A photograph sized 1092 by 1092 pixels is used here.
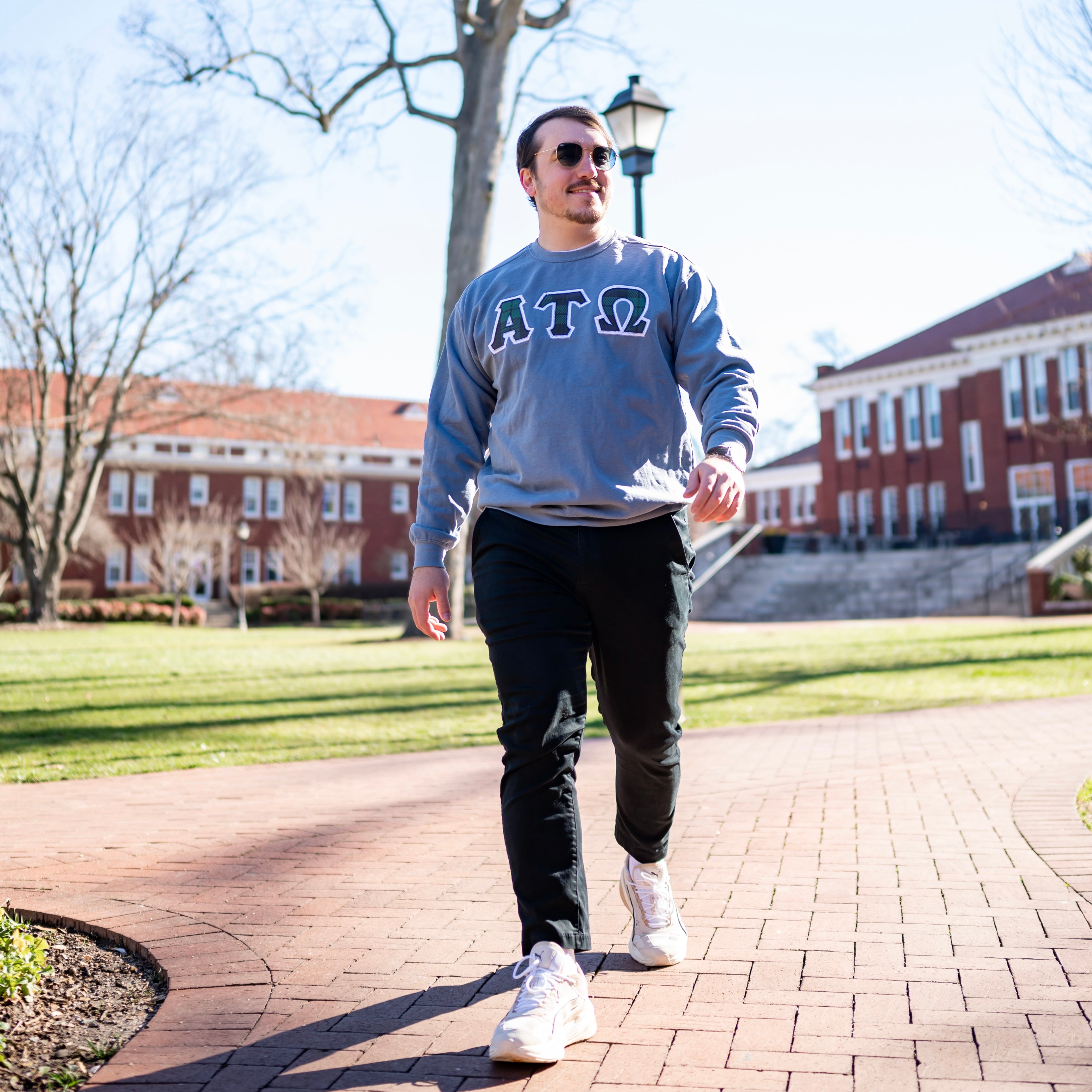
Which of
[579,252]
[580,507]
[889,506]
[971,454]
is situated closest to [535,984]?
[580,507]

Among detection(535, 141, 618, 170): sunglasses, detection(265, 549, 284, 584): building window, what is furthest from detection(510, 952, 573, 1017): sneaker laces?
detection(265, 549, 284, 584): building window

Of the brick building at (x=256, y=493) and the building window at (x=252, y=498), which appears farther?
the building window at (x=252, y=498)

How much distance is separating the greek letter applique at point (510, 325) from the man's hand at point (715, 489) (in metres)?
0.57

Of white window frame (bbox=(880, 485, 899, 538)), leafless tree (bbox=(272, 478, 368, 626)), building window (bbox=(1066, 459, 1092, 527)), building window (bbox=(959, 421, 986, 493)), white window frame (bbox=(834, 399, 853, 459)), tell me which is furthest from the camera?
white window frame (bbox=(834, 399, 853, 459))

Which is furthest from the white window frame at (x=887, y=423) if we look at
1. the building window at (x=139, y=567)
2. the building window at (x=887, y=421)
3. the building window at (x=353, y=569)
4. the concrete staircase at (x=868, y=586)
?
the building window at (x=139, y=567)

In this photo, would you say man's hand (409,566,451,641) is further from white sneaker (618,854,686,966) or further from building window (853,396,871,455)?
building window (853,396,871,455)

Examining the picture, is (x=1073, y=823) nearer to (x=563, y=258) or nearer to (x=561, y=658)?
(x=561, y=658)

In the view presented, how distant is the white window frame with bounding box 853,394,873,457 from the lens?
46844 millimetres

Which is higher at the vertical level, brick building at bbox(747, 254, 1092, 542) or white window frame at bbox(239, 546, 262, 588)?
brick building at bbox(747, 254, 1092, 542)

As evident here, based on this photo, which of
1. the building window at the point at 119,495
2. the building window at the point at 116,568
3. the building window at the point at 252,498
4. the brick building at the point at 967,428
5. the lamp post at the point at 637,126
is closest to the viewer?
the lamp post at the point at 637,126

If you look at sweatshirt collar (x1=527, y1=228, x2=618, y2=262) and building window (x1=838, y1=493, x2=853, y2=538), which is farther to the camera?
building window (x1=838, y1=493, x2=853, y2=538)

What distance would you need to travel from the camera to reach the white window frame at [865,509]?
4600 centimetres

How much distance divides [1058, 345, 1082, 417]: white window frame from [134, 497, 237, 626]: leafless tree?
→ 103 feet

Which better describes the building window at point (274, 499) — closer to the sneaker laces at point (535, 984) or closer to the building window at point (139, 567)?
the building window at point (139, 567)
